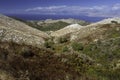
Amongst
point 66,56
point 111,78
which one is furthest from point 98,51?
point 111,78

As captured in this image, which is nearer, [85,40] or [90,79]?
[90,79]

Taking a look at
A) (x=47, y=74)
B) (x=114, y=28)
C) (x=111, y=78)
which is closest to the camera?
(x=47, y=74)

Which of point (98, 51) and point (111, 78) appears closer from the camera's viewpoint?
point (111, 78)

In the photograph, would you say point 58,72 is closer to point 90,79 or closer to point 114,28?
point 90,79

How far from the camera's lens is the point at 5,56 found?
13.6 meters

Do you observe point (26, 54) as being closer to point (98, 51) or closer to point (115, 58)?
point (115, 58)

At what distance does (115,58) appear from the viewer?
32.0m

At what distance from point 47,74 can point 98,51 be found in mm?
22718

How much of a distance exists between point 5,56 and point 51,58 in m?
3.39

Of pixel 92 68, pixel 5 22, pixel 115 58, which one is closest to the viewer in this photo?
pixel 92 68

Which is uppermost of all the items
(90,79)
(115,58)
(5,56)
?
(5,56)

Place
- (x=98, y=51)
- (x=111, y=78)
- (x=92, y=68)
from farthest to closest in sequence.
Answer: (x=98, y=51), (x=92, y=68), (x=111, y=78)

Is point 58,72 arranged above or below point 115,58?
above

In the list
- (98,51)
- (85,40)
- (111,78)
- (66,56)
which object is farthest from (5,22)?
(111,78)
